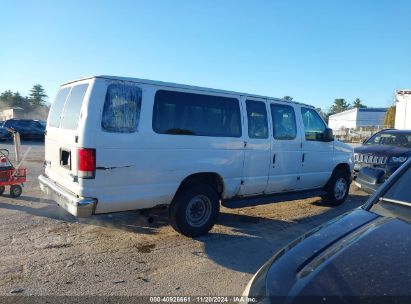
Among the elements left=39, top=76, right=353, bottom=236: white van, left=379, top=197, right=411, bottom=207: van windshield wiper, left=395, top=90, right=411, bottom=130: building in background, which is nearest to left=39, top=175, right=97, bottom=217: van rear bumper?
left=39, top=76, right=353, bottom=236: white van

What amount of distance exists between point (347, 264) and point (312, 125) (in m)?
5.71

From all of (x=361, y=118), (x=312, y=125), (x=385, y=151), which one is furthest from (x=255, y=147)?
(x=361, y=118)

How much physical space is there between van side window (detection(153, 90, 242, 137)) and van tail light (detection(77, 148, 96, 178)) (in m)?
0.95

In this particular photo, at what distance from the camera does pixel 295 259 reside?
7.94 ft

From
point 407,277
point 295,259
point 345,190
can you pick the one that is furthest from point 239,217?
point 407,277

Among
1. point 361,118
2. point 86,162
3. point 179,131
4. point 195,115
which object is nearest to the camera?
point 86,162

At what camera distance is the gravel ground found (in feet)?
13.3

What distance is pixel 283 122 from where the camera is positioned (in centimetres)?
697

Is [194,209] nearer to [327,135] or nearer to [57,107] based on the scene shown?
[57,107]

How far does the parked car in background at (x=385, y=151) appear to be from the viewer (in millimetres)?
10078

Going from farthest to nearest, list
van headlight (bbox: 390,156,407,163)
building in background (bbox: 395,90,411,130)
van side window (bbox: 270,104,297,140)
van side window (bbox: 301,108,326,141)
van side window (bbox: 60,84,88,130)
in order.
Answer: building in background (bbox: 395,90,411,130), van headlight (bbox: 390,156,407,163), van side window (bbox: 301,108,326,141), van side window (bbox: 270,104,297,140), van side window (bbox: 60,84,88,130)

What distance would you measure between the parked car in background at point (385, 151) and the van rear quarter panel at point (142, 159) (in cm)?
610

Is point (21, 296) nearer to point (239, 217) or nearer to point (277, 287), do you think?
point (277, 287)

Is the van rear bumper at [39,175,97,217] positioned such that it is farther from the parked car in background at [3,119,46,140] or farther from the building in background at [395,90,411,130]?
the building in background at [395,90,411,130]
